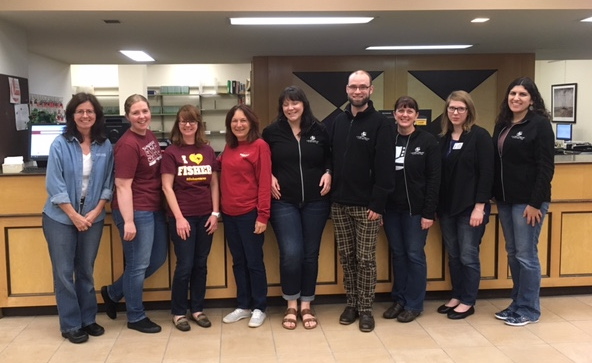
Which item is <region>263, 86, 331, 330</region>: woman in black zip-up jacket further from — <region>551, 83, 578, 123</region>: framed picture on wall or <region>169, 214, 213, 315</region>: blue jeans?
<region>551, 83, 578, 123</region>: framed picture on wall

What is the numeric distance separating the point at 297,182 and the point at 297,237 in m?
0.36

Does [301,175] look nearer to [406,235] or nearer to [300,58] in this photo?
[406,235]

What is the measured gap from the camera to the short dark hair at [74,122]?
3.17 metres

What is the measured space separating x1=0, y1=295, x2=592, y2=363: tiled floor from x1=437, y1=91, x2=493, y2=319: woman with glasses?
360 millimetres

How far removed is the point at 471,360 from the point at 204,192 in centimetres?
190

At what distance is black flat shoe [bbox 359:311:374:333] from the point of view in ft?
11.2

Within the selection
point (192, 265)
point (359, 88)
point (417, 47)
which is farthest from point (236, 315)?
point (417, 47)

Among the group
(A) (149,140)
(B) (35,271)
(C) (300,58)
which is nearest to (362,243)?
(A) (149,140)

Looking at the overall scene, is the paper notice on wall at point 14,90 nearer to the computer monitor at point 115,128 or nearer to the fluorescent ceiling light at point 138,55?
the computer monitor at point 115,128

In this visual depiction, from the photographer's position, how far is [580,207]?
13.0ft

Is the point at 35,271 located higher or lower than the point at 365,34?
lower

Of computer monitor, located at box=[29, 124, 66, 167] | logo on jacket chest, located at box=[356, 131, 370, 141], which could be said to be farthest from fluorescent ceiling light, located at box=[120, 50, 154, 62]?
logo on jacket chest, located at box=[356, 131, 370, 141]

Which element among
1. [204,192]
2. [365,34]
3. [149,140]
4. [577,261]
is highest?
[365,34]

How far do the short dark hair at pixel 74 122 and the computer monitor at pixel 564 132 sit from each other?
28.6ft
